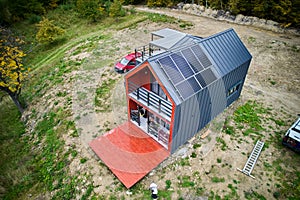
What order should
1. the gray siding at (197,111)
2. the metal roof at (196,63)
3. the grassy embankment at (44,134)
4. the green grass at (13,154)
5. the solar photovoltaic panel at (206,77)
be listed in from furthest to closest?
1. the green grass at (13,154)
2. the grassy embankment at (44,134)
3. the solar photovoltaic panel at (206,77)
4. the gray siding at (197,111)
5. the metal roof at (196,63)

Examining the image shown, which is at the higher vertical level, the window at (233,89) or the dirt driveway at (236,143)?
the window at (233,89)

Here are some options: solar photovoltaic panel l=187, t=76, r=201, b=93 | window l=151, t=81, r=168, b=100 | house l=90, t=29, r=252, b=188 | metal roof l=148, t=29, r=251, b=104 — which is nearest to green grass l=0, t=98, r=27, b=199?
house l=90, t=29, r=252, b=188

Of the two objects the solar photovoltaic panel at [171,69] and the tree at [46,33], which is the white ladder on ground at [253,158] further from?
the tree at [46,33]

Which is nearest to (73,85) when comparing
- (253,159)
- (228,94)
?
(228,94)

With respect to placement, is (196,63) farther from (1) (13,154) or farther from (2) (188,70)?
(1) (13,154)

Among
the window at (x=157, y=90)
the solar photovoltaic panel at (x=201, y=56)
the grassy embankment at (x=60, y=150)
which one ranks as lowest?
the grassy embankment at (x=60, y=150)

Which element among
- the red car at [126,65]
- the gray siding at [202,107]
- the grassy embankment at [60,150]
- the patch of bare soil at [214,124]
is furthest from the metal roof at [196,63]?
the red car at [126,65]

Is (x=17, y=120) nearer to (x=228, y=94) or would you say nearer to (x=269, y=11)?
(x=228, y=94)
